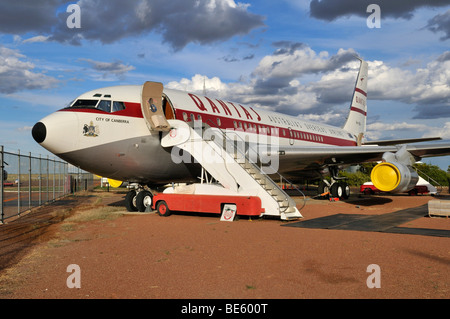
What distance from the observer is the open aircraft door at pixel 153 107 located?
40.3 ft

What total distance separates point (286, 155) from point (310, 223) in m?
5.51

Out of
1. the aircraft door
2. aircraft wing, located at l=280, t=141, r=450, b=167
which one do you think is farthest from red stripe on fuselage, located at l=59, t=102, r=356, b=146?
aircraft wing, located at l=280, t=141, r=450, b=167

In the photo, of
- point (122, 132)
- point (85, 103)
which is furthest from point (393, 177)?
point (85, 103)

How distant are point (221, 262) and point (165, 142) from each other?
695 cm

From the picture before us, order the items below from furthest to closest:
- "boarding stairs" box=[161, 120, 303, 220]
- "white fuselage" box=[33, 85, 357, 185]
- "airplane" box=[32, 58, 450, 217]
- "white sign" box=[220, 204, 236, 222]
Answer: "boarding stairs" box=[161, 120, 303, 220] → "white sign" box=[220, 204, 236, 222] → "airplane" box=[32, 58, 450, 217] → "white fuselage" box=[33, 85, 357, 185]

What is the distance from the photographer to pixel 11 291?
15.6 feet

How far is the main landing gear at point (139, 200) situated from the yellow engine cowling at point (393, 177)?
8.64 metres

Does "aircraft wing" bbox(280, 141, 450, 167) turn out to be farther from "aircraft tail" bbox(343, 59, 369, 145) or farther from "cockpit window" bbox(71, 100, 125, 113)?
"aircraft tail" bbox(343, 59, 369, 145)

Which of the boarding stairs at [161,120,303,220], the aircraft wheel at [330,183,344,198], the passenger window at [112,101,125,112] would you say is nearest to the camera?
the boarding stairs at [161,120,303,220]

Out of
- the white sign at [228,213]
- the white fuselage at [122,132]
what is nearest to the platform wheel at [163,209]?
the white fuselage at [122,132]

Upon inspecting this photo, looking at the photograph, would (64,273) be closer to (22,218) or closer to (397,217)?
(22,218)

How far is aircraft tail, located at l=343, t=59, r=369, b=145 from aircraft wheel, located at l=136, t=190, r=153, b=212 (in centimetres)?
1948

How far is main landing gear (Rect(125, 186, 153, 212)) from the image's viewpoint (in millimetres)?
14312
